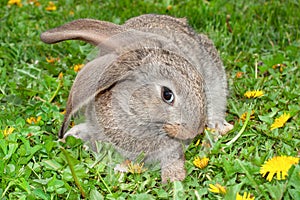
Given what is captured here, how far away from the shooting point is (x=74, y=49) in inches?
215

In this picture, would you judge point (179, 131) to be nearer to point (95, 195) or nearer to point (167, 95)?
point (167, 95)

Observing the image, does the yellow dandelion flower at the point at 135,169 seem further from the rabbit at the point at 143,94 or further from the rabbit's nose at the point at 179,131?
the rabbit's nose at the point at 179,131

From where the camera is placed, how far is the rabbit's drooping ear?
3979 mm

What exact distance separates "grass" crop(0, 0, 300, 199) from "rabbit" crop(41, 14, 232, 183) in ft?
0.42

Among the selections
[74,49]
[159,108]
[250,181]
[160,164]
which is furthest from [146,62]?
[74,49]

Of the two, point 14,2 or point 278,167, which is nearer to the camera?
point 278,167

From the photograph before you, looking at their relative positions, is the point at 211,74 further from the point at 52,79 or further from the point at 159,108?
the point at 52,79

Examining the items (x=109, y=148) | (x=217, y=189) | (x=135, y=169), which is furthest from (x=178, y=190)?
(x=109, y=148)

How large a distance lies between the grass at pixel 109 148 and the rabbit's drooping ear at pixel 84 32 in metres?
0.63

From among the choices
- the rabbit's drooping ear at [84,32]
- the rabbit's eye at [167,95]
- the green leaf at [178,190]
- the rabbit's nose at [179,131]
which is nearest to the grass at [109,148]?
the green leaf at [178,190]

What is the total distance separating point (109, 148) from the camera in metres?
3.93

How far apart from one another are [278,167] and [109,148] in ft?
3.64

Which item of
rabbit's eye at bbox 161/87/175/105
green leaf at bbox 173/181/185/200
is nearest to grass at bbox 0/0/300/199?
green leaf at bbox 173/181/185/200

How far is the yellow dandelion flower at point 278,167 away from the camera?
3.34 m
